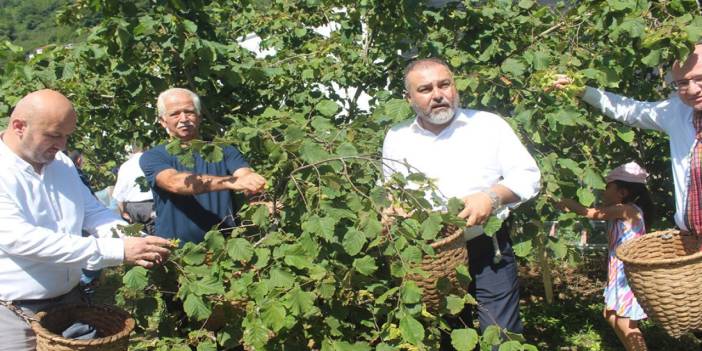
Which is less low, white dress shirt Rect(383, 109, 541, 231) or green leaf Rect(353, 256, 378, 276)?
white dress shirt Rect(383, 109, 541, 231)

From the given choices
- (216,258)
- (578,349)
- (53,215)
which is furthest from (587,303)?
(53,215)

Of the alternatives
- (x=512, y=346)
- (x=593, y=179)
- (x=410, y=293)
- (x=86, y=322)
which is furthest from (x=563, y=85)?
(x=86, y=322)

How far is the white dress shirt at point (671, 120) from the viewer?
286 cm

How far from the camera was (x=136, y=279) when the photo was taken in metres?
2.30

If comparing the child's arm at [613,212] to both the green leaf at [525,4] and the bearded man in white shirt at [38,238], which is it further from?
the bearded man in white shirt at [38,238]

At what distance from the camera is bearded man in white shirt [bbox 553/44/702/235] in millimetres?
2742

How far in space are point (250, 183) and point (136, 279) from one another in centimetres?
Answer: 56

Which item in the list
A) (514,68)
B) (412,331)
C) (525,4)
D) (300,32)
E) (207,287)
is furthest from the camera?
(300,32)

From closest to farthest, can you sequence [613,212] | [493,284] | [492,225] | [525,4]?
[492,225], [493,284], [613,212], [525,4]

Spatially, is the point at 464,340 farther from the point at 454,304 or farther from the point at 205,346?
the point at 205,346

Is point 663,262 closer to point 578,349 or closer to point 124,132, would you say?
point 578,349

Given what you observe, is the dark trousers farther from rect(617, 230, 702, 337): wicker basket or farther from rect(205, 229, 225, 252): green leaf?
rect(205, 229, 225, 252): green leaf

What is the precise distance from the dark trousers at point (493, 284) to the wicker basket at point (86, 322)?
124 cm

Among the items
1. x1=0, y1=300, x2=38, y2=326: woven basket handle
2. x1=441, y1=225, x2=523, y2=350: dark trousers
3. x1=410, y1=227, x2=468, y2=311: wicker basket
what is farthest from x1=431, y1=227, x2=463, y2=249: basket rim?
x1=0, y1=300, x2=38, y2=326: woven basket handle
